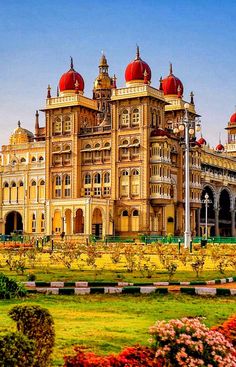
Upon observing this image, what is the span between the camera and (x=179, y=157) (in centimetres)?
7000

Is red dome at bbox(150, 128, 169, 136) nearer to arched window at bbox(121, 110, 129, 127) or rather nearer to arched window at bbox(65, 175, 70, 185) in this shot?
arched window at bbox(121, 110, 129, 127)

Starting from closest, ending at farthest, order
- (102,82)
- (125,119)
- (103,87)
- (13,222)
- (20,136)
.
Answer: (125,119), (13,222), (20,136), (103,87), (102,82)

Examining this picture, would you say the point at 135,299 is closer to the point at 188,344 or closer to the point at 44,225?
the point at 188,344

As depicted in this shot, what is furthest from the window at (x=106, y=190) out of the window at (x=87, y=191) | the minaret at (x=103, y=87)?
the minaret at (x=103, y=87)

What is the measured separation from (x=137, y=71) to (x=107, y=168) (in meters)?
11.1

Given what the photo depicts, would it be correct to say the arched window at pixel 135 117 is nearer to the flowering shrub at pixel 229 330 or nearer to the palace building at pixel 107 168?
the palace building at pixel 107 168

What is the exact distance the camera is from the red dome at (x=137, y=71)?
6644cm

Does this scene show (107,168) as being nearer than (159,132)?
No

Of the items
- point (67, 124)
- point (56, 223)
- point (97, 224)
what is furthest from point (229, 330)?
point (67, 124)

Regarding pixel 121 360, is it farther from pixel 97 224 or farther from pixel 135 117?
pixel 97 224

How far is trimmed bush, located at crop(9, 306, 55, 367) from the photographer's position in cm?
765

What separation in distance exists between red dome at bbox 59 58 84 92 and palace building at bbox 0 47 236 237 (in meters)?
0.12

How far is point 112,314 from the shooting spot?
14.1 m

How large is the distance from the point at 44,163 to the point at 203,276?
51185 millimetres
